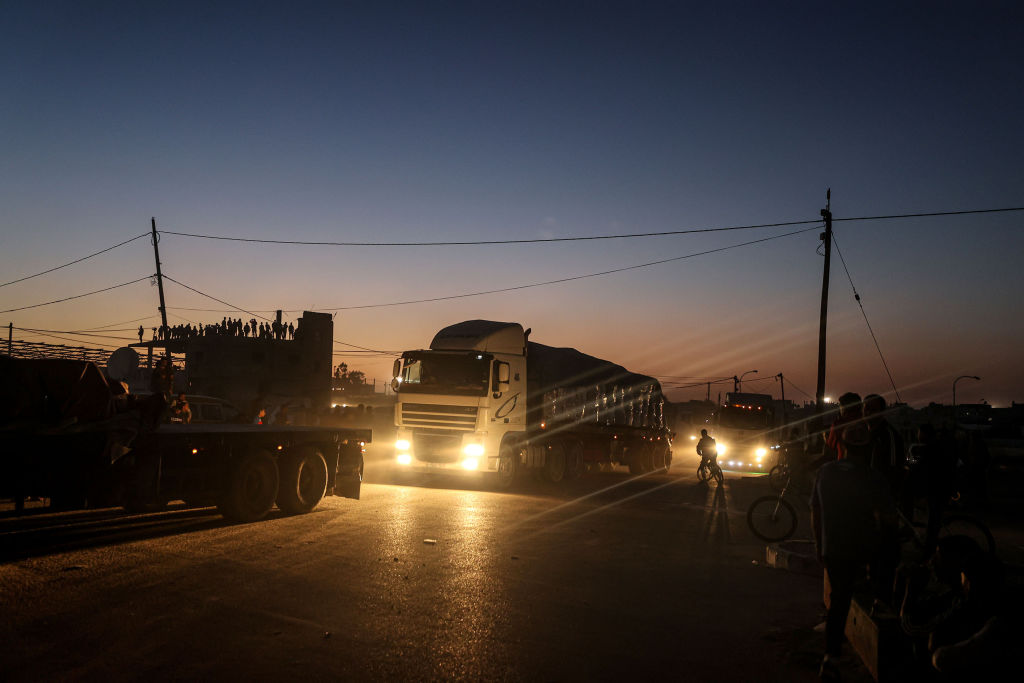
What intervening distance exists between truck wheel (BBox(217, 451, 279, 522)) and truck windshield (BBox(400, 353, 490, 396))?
6222 mm

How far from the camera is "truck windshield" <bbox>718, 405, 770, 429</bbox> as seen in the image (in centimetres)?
2764

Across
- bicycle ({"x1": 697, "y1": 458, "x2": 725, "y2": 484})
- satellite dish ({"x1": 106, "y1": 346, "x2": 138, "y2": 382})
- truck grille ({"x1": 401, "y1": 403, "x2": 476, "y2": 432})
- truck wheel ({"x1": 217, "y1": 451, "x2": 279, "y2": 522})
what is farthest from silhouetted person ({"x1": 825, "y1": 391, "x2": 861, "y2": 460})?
satellite dish ({"x1": 106, "y1": 346, "x2": 138, "y2": 382})

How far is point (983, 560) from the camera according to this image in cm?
539

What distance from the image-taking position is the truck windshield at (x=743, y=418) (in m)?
27.6

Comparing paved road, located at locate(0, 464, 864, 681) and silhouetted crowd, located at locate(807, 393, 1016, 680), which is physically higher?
silhouetted crowd, located at locate(807, 393, 1016, 680)

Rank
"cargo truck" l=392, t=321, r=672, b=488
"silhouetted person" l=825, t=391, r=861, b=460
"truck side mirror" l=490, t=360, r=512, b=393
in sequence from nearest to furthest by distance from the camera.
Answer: "silhouetted person" l=825, t=391, r=861, b=460
"cargo truck" l=392, t=321, r=672, b=488
"truck side mirror" l=490, t=360, r=512, b=393

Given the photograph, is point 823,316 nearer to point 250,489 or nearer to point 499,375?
point 499,375

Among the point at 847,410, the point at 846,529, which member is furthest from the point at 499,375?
the point at 846,529

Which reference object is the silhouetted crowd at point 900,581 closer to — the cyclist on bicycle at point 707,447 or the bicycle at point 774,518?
the bicycle at point 774,518

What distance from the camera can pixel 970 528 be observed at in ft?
32.1

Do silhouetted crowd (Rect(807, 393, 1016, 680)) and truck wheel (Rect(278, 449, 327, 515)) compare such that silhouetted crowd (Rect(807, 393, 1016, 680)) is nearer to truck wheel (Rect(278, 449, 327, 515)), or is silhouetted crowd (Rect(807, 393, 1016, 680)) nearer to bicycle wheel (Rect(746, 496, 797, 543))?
bicycle wheel (Rect(746, 496, 797, 543))

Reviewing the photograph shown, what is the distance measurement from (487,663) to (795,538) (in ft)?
23.1

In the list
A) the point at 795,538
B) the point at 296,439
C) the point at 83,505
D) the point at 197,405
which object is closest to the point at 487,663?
the point at 83,505

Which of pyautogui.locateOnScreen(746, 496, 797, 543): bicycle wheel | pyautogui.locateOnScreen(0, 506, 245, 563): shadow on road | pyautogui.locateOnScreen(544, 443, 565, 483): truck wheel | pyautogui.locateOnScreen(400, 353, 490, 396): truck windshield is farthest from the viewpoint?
pyautogui.locateOnScreen(544, 443, 565, 483): truck wheel
